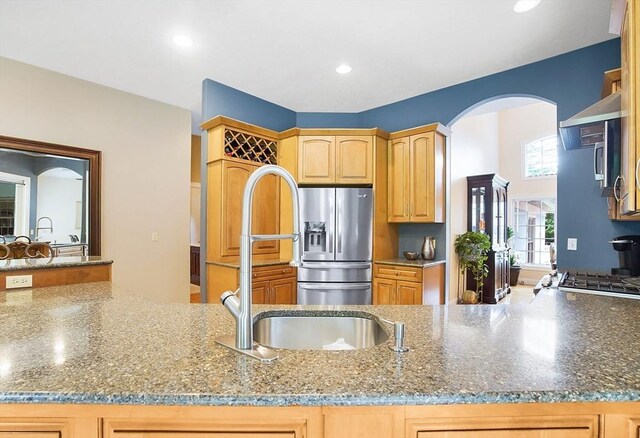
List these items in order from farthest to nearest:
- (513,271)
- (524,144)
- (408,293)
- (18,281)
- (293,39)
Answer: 1. (524,144)
2. (513,271)
3. (408,293)
4. (293,39)
5. (18,281)

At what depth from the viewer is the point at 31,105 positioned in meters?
3.24

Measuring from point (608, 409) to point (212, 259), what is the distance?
3223 mm

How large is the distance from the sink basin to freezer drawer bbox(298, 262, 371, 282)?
7.71 feet

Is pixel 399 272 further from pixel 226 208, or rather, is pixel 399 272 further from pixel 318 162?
pixel 226 208

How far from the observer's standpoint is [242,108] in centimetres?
384

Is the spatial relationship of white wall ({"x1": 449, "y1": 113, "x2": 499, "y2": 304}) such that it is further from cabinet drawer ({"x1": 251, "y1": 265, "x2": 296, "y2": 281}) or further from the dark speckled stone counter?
the dark speckled stone counter

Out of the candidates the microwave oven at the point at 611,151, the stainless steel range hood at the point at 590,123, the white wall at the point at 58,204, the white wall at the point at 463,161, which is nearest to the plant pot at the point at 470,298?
the white wall at the point at 463,161

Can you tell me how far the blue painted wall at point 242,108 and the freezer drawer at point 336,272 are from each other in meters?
1.92

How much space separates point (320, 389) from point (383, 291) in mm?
3049

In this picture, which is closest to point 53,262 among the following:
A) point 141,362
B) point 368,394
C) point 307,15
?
point 141,362

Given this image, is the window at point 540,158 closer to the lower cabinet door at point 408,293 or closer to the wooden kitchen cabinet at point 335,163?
the wooden kitchen cabinet at point 335,163

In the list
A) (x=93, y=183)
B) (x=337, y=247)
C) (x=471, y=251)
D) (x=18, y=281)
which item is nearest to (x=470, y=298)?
(x=471, y=251)

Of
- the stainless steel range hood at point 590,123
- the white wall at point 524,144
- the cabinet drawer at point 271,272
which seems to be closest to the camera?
the stainless steel range hood at point 590,123

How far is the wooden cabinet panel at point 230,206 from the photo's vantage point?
3.31 m
